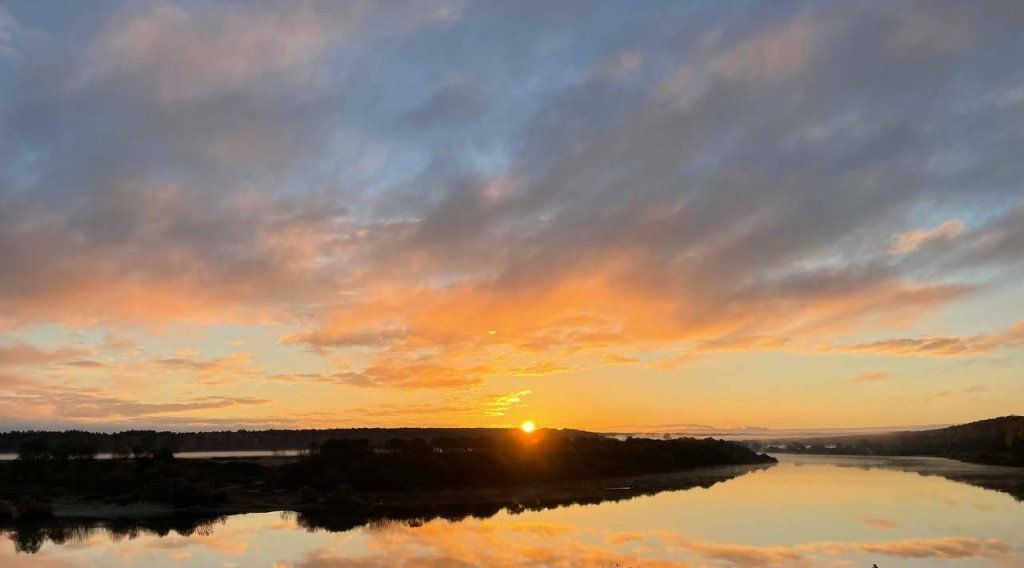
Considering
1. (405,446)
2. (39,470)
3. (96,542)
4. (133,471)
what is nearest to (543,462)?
(405,446)

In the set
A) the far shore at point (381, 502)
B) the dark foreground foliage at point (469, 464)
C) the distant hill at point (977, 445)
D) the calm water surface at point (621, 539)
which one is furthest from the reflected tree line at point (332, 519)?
the distant hill at point (977, 445)

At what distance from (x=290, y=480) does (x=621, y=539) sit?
3847 centimetres

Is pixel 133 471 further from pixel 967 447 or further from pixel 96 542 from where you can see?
pixel 967 447

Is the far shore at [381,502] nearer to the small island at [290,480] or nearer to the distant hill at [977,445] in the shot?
the small island at [290,480]

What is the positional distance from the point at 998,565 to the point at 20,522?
50662 mm

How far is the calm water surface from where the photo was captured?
30.2 meters

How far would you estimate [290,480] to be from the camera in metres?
64.8

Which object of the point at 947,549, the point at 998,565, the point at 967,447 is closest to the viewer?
the point at 998,565

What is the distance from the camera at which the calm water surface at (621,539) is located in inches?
1188

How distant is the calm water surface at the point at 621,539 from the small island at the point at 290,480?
7.82 metres

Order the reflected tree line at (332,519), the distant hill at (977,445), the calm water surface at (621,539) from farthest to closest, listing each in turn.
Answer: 1. the distant hill at (977,445)
2. the reflected tree line at (332,519)
3. the calm water surface at (621,539)

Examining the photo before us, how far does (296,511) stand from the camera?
50.8 meters

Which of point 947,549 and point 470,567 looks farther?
point 947,549

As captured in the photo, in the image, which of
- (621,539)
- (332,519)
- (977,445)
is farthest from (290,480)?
(977,445)
